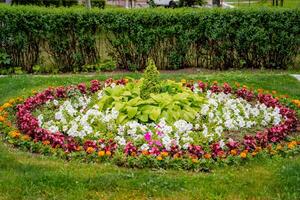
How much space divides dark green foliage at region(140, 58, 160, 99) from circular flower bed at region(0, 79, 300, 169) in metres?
0.08

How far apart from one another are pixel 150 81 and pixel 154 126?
0.70 m

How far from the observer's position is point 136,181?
5.48 meters

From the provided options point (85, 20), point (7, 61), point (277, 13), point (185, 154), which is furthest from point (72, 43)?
point (185, 154)

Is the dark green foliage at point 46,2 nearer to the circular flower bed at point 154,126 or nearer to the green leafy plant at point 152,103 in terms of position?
the circular flower bed at point 154,126

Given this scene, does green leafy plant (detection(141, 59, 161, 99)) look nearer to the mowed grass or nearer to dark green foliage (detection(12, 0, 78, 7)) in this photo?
the mowed grass

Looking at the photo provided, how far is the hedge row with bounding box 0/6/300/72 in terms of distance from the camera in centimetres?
1137

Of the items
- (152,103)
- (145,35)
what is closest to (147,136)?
(152,103)

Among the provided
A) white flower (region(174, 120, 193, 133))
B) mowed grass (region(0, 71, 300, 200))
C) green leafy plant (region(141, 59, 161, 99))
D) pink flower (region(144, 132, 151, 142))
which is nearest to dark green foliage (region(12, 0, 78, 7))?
green leafy plant (region(141, 59, 161, 99))

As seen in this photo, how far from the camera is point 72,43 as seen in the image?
11602 mm

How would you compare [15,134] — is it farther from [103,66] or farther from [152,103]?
[103,66]

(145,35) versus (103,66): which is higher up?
(145,35)

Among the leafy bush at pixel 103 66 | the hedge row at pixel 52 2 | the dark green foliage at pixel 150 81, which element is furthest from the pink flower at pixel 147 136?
the hedge row at pixel 52 2

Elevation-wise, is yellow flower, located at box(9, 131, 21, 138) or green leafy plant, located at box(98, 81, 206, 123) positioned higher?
green leafy plant, located at box(98, 81, 206, 123)

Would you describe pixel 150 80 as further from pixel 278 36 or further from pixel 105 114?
pixel 278 36
